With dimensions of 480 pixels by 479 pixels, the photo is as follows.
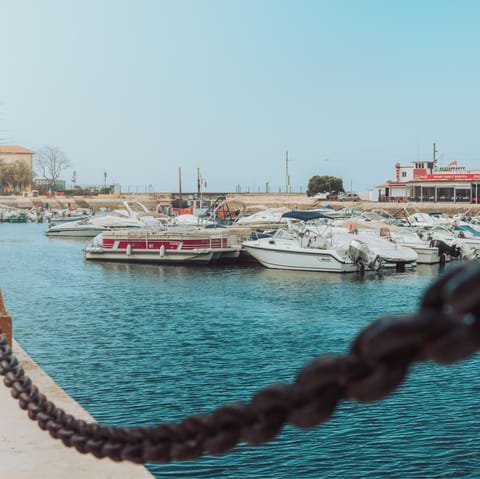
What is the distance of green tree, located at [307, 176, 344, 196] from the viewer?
119 meters

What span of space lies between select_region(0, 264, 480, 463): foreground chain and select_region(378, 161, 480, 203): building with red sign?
290 ft

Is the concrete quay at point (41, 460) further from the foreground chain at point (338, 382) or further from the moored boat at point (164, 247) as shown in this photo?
the moored boat at point (164, 247)

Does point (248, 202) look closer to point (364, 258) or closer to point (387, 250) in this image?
point (387, 250)

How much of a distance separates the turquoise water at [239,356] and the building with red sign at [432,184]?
54024mm

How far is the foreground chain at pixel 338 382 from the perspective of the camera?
1112mm

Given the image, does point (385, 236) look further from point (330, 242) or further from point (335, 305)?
point (335, 305)

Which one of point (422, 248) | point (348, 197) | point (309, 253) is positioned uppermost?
point (348, 197)

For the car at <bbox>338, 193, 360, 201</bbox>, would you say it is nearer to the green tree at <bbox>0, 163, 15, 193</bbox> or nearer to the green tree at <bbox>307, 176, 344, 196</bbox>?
the green tree at <bbox>307, 176, 344, 196</bbox>

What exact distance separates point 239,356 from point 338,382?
53.4ft

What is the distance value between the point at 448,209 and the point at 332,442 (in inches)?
2875

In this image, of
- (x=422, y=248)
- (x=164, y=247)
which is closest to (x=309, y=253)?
(x=422, y=248)

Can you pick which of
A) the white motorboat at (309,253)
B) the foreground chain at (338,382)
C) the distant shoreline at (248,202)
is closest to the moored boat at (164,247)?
the white motorboat at (309,253)

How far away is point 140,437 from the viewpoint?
183 cm

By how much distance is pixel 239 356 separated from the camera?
17406mm
